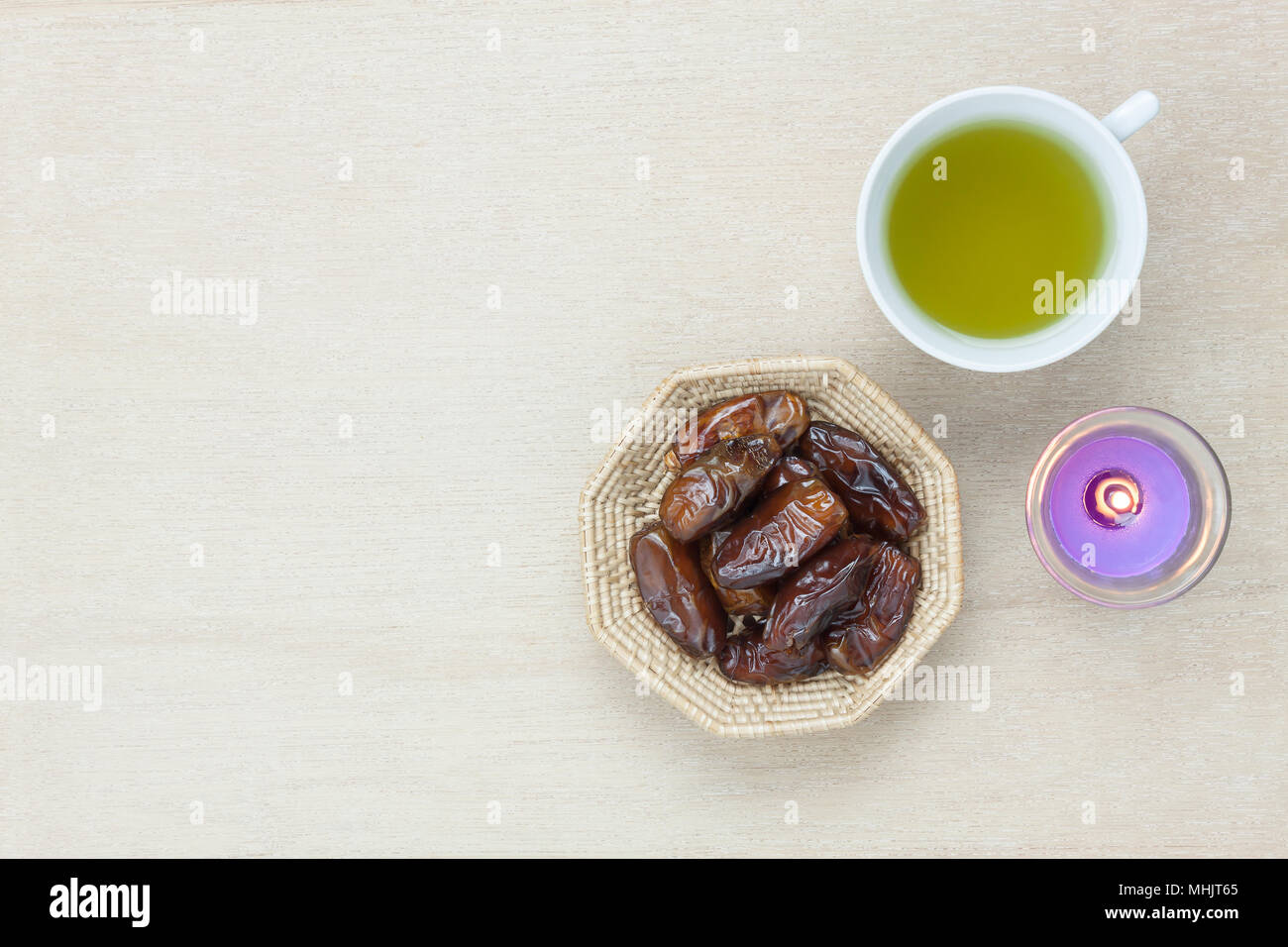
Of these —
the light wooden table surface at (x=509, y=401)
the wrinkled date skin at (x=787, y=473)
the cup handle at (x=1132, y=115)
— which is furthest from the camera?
the light wooden table surface at (x=509, y=401)

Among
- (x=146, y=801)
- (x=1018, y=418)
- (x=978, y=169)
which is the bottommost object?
(x=146, y=801)

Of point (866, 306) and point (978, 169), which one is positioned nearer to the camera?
point (978, 169)

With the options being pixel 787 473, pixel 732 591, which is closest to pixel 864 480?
pixel 787 473

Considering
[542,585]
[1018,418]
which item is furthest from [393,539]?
[1018,418]

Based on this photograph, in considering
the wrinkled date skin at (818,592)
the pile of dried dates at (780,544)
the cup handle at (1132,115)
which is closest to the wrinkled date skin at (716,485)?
the pile of dried dates at (780,544)

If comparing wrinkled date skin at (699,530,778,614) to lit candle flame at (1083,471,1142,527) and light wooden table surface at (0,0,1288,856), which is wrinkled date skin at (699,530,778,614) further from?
lit candle flame at (1083,471,1142,527)

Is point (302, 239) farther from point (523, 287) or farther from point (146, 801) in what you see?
point (146, 801)

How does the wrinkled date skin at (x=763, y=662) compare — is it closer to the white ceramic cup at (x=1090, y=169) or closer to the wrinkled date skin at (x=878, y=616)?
the wrinkled date skin at (x=878, y=616)
